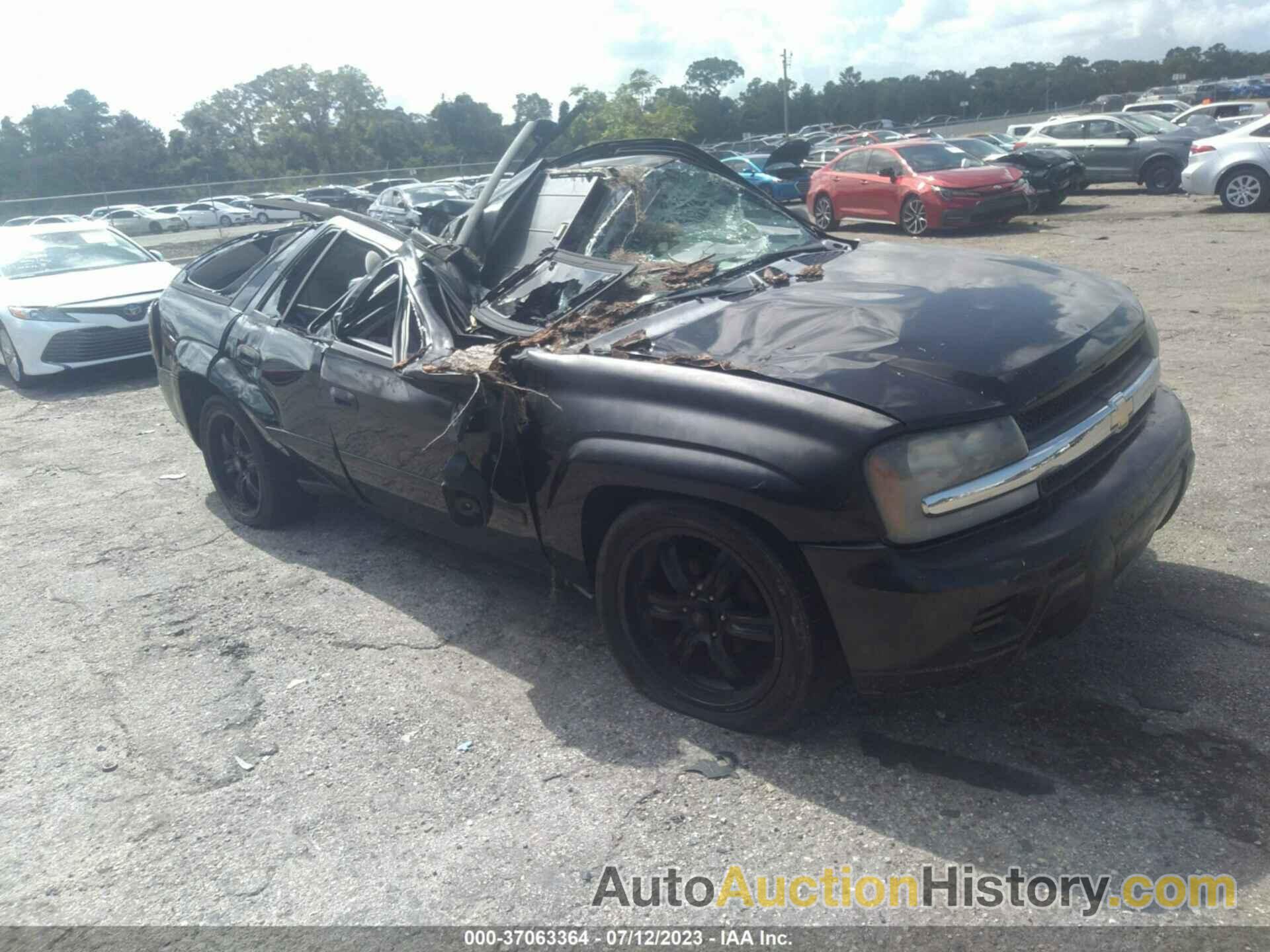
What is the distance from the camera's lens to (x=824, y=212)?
17922 mm

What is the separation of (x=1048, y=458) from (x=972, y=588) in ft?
1.66

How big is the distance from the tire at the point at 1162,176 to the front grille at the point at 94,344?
18.1 meters

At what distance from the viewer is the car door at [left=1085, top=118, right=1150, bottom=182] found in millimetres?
19344

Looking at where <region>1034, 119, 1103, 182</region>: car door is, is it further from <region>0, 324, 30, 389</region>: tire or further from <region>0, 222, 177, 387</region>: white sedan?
<region>0, 324, 30, 389</region>: tire

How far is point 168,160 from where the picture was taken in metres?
60.6

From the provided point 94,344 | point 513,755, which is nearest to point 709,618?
point 513,755

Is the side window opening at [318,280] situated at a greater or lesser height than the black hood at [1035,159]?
greater

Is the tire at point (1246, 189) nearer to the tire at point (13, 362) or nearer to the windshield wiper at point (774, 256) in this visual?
the windshield wiper at point (774, 256)

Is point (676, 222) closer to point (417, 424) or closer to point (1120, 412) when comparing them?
point (417, 424)

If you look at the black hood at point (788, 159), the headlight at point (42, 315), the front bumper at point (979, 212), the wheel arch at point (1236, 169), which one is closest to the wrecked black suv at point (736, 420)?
the black hood at point (788, 159)

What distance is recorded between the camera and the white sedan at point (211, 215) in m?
36.2

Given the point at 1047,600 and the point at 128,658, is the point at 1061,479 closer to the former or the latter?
the point at 1047,600

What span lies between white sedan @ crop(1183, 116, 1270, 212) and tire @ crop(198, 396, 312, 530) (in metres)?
14.8

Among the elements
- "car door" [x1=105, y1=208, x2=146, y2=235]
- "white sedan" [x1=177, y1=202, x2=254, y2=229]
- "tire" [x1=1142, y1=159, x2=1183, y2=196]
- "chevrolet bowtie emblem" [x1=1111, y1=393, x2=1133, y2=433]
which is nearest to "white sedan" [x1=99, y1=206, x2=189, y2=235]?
"car door" [x1=105, y1=208, x2=146, y2=235]
